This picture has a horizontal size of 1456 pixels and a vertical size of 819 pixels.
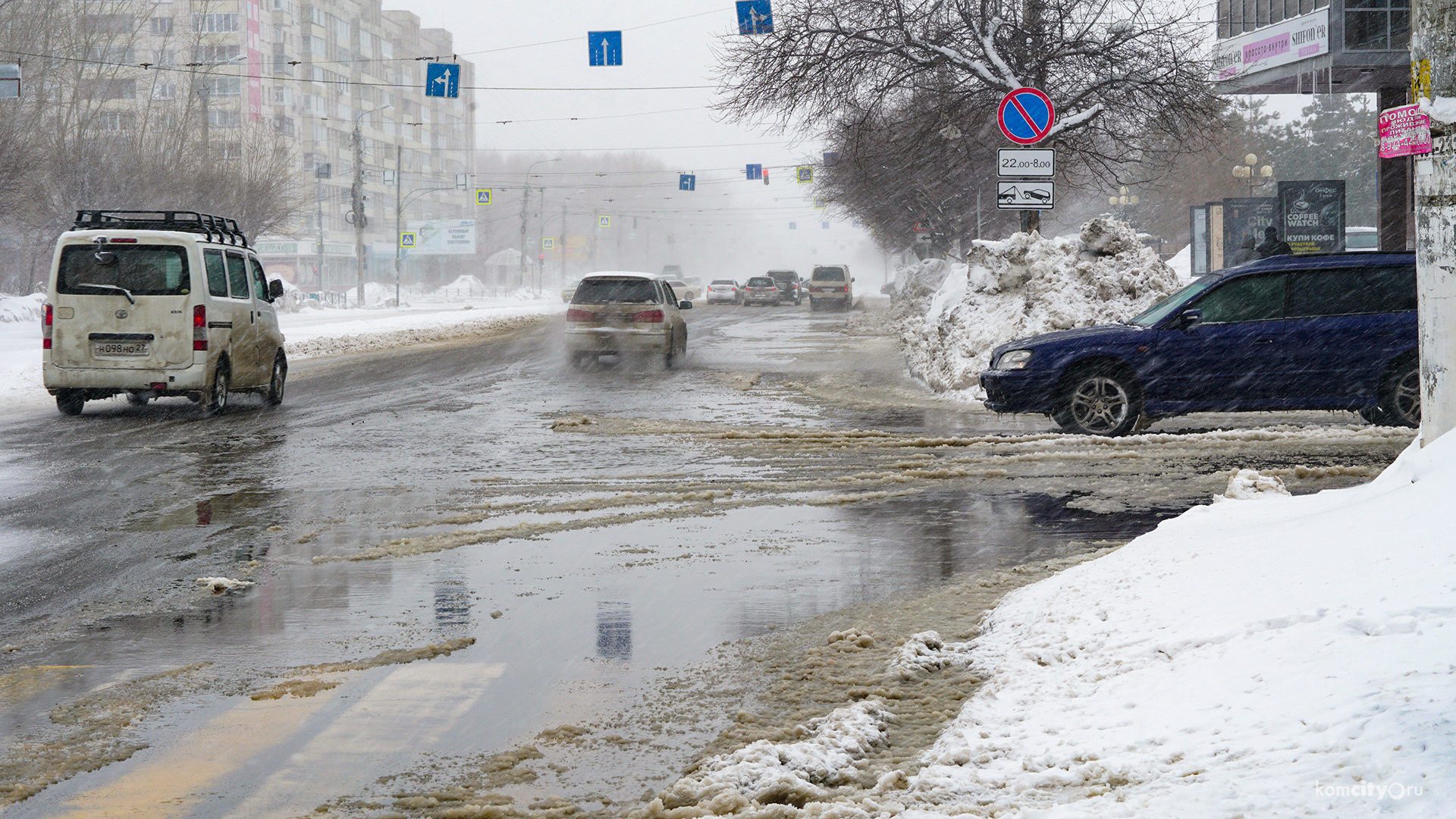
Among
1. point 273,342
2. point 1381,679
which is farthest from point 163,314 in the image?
point 1381,679

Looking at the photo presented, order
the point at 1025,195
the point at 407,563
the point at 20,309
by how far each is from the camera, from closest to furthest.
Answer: the point at 407,563
the point at 1025,195
the point at 20,309

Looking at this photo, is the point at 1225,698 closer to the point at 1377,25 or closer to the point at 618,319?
the point at 618,319

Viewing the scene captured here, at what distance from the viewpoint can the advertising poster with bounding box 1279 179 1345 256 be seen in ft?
84.5

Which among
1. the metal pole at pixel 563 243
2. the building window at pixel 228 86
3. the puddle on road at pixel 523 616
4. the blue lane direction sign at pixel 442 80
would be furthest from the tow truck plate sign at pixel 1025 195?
the building window at pixel 228 86

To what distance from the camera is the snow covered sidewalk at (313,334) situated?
18.4 meters

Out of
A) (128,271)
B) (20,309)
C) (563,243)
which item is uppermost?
A: (563,243)

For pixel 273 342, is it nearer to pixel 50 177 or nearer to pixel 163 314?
pixel 163 314

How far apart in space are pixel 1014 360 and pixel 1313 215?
1663 cm

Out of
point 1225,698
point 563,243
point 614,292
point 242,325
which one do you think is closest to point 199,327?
point 242,325

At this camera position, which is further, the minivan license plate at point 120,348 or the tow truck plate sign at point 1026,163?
the tow truck plate sign at point 1026,163

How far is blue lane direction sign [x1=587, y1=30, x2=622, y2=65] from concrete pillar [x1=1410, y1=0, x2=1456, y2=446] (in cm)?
2755

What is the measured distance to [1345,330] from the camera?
37.8ft

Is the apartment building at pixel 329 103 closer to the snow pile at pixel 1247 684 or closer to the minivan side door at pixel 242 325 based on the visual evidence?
the minivan side door at pixel 242 325

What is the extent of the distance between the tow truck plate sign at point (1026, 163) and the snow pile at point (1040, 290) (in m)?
0.98
